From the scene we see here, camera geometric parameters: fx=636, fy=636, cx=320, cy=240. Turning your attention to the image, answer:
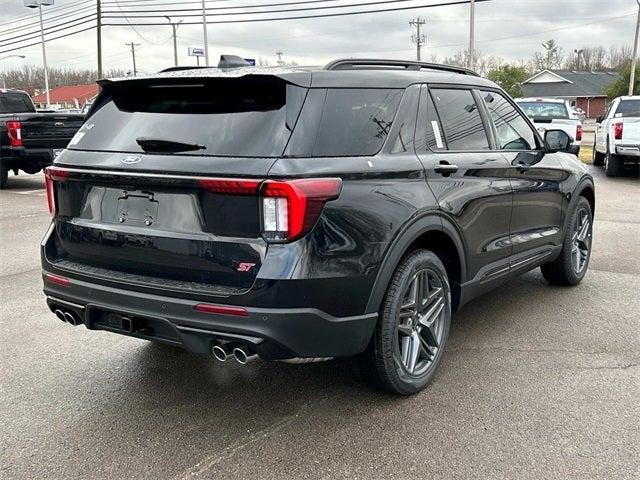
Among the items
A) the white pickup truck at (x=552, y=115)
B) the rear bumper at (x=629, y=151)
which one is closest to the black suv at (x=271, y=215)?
the rear bumper at (x=629, y=151)

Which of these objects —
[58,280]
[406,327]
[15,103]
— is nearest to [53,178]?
[58,280]

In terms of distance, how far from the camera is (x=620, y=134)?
13.7 meters

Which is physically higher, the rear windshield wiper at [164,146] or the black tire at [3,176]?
the rear windshield wiper at [164,146]

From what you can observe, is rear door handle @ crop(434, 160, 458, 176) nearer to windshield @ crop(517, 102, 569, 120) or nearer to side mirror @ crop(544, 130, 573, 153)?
side mirror @ crop(544, 130, 573, 153)

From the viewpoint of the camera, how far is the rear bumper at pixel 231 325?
9.16 ft

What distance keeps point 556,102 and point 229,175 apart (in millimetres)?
16875

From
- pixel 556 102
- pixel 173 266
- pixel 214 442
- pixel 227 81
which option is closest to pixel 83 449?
pixel 214 442

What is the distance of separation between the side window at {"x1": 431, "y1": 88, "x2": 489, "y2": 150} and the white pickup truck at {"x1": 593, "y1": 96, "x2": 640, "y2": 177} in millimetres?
10783

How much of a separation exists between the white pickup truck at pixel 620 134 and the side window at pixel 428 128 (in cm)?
1139

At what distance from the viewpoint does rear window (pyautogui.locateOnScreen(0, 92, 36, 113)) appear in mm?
14984

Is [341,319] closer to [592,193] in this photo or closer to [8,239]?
[592,193]

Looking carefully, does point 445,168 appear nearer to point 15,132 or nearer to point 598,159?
point 15,132

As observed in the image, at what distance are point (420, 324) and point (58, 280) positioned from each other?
1.99 metres

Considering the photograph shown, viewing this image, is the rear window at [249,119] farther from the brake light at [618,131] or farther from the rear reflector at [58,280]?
the brake light at [618,131]
